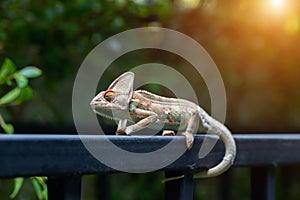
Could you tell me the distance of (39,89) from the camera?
2.65 meters

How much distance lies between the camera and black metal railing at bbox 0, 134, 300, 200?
1.79ft

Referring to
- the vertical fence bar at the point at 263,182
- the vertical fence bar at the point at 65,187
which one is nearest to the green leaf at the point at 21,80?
the vertical fence bar at the point at 263,182

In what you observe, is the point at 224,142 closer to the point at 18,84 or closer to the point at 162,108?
the point at 162,108

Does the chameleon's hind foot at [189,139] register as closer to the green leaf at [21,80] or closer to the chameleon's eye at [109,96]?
the chameleon's eye at [109,96]

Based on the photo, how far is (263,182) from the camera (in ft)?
3.22

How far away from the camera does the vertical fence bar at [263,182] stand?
0.98m

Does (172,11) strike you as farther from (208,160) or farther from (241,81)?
(208,160)

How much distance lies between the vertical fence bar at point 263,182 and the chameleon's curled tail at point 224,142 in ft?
0.57

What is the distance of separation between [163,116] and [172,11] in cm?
204

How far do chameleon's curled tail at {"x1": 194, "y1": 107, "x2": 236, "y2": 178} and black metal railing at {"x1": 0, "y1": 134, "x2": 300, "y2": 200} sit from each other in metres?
→ 0.01

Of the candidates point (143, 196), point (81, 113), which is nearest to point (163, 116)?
point (81, 113)

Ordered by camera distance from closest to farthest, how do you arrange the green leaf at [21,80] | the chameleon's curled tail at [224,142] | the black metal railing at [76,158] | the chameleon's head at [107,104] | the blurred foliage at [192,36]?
1. the black metal railing at [76,158]
2. the chameleon's head at [107,104]
3. the chameleon's curled tail at [224,142]
4. the green leaf at [21,80]
5. the blurred foliage at [192,36]

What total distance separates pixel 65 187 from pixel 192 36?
221 cm

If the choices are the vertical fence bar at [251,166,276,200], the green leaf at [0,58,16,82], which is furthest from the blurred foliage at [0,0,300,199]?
the vertical fence bar at [251,166,276,200]
